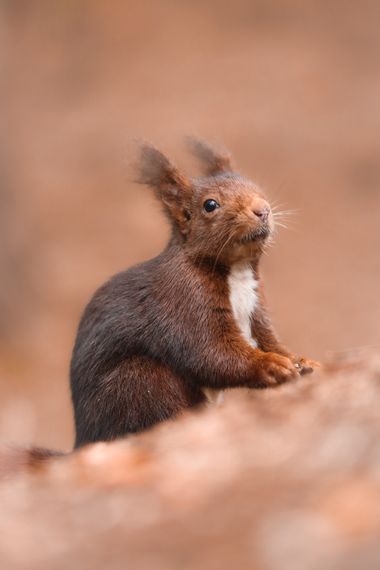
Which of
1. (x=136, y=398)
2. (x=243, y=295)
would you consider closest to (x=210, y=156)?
(x=243, y=295)

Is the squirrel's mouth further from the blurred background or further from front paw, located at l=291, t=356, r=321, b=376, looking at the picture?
the blurred background

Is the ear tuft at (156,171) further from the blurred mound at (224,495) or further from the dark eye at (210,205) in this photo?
the blurred mound at (224,495)

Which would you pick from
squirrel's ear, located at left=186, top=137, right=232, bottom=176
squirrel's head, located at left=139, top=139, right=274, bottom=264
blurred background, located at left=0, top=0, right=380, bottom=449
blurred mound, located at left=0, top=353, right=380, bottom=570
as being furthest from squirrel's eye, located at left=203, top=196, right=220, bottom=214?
blurred background, located at left=0, top=0, right=380, bottom=449

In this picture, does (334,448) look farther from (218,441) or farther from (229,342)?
(229,342)

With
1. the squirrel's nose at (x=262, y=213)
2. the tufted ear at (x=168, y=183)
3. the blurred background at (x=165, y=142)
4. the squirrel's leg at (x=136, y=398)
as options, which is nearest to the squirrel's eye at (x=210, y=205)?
the tufted ear at (x=168, y=183)

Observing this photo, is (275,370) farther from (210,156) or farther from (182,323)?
(210,156)
